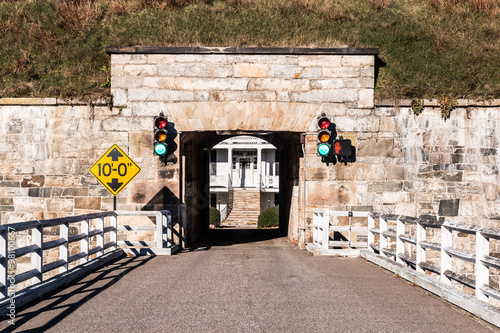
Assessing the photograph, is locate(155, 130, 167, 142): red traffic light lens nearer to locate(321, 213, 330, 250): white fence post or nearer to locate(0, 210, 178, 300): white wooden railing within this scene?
locate(0, 210, 178, 300): white wooden railing

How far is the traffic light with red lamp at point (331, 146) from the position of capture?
12.6 m

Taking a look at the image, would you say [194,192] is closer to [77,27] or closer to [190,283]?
[77,27]

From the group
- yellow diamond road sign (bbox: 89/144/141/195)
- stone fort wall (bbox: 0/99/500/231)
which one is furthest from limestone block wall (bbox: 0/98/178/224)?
yellow diamond road sign (bbox: 89/144/141/195)

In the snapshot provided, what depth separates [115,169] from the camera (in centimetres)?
1152

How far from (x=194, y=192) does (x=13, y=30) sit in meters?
7.71

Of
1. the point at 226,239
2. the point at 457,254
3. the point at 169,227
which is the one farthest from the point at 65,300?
the point at 226,239

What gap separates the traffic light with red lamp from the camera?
1264 centimetres

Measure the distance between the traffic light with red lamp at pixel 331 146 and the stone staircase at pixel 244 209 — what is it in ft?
72.5

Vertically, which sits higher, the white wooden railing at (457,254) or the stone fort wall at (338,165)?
the stone fort wall at (338,165)

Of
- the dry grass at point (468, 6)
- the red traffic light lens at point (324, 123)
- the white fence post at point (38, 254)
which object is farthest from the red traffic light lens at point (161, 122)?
the dry grass at point (468, 6)

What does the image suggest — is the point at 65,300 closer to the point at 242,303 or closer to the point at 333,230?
the point at 242,303

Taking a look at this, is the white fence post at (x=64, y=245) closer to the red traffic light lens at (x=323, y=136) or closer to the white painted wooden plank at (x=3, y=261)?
the white painted wooden plank at (x=3, y=261)

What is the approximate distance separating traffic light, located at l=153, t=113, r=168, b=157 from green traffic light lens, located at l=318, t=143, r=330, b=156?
4.02m

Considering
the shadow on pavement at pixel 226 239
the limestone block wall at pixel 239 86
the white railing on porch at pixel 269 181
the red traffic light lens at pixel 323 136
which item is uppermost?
the limestone block wall at pixel 239 86
